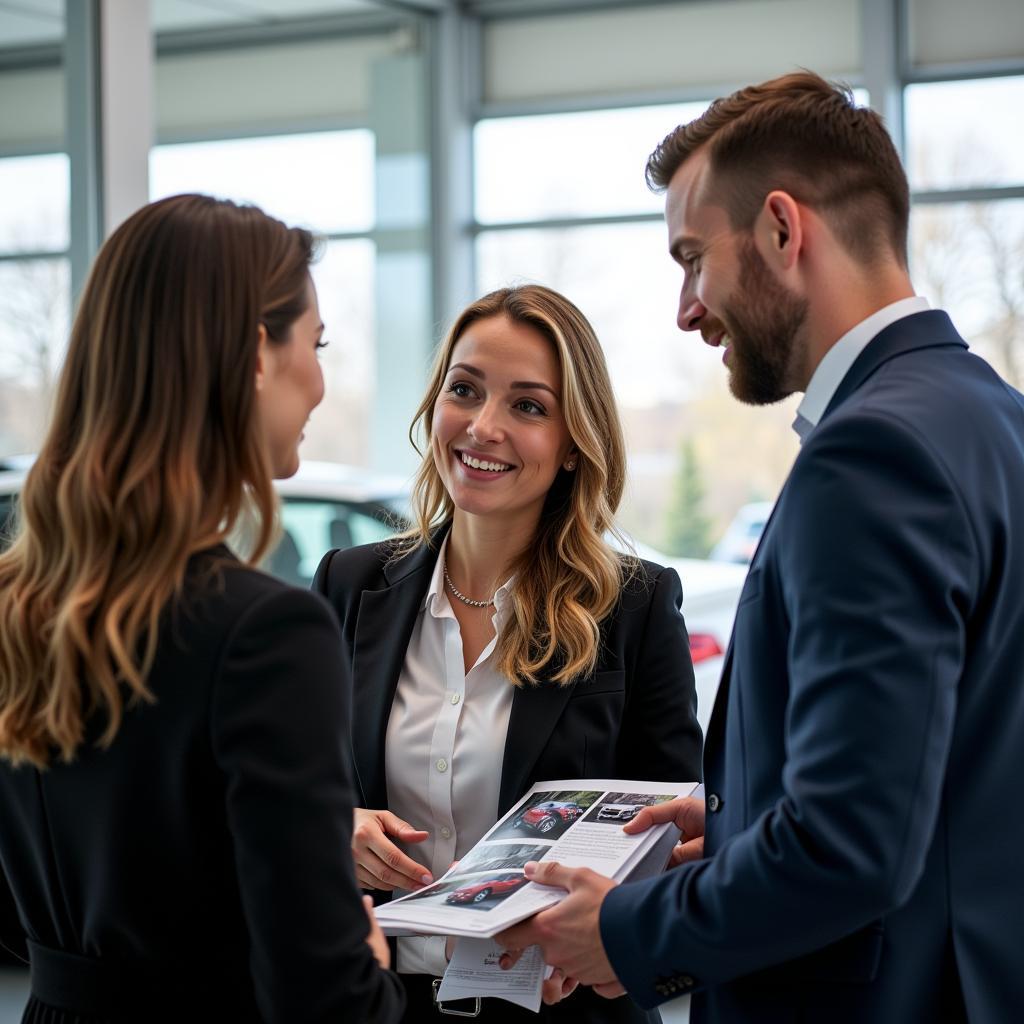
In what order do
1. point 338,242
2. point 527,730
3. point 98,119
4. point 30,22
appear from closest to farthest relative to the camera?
point 527,730
point 30,22
point 98,119
point 338,242

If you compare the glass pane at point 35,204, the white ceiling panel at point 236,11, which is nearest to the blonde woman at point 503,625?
the glass pane at point 35,204

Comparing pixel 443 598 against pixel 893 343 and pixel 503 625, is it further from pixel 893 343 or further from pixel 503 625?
pixel 893 343

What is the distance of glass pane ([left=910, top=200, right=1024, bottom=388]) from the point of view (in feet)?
23.2

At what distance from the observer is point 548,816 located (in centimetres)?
192

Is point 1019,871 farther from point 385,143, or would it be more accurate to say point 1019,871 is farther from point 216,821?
point 385,143

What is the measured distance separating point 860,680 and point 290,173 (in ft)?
20.8

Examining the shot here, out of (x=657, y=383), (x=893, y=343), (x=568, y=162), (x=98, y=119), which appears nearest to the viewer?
(x=893, y=343)

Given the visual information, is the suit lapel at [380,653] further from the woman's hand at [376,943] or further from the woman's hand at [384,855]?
the woman's hand at [376,943]

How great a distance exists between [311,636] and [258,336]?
0.31 m

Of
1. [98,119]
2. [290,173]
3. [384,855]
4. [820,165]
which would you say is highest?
[290,173]

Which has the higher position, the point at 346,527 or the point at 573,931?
the point at 346,527

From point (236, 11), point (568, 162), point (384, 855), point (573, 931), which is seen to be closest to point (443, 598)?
point (384, 855)

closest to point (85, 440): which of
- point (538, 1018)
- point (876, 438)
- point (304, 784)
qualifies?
point (304, 784)

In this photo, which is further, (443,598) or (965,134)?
(965,134)
